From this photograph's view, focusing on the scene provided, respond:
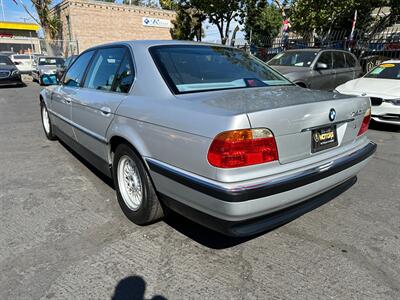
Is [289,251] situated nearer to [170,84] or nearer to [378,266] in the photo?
[378,266]

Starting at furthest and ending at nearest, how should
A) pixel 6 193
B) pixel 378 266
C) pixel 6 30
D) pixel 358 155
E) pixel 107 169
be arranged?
pixel 6 30 → pixel 6 193 → pixel 107 169 → pixel 358 155 → pixel 378 266

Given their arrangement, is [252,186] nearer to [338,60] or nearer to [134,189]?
[134,189]

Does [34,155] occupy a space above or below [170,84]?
below

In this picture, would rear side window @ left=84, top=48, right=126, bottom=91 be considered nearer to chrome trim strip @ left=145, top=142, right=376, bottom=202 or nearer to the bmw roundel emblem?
chrome trim strip @ left=145, top=142, right=376, bottom=202

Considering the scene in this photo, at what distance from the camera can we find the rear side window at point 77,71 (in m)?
4.23

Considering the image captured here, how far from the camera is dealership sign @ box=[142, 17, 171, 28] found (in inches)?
1185

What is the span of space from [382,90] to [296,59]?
300 centimetres

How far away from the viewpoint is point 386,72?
7914 millimetres

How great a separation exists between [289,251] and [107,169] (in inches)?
76.9

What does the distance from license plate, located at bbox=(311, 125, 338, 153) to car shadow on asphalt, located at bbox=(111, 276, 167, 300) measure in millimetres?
1541

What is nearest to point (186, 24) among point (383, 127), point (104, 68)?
point (383, 127)

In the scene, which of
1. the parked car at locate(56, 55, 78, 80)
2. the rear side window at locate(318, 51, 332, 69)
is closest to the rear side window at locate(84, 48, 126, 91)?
the parked car at locate(56, 55, 78, 80)

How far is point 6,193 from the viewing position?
3869 mm

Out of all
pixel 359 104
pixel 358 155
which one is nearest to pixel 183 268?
pixel 358 155
